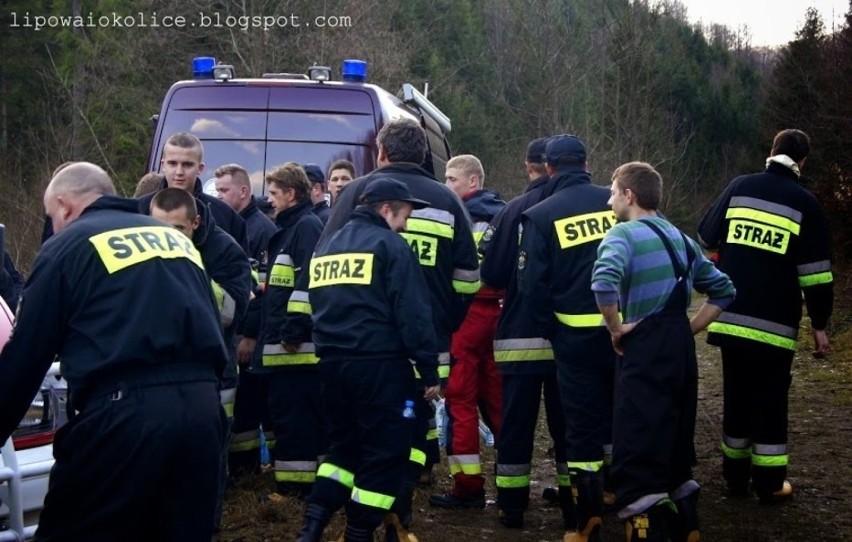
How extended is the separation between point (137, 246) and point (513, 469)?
3319mm

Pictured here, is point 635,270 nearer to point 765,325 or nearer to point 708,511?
point 765,325

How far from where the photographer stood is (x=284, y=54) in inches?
925

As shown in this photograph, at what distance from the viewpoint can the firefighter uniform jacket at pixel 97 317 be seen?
4.00m

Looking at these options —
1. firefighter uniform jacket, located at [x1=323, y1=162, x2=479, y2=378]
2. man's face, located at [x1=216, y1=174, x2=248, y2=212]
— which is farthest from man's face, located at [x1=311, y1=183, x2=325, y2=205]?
firefighter uniform jacket, located at [x1=323, y1=162, x2=479, y2=378]

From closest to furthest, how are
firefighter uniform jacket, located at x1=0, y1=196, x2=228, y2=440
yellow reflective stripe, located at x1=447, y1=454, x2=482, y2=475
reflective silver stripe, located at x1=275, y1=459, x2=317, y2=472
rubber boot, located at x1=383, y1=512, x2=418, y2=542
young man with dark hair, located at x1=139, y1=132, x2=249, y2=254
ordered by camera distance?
firefighter uniform jacket, located at x1=0, y1=196, x2=228, y2=440
rubber boot, located at x1=383, y1=512, x2=418, y2=542
young man with dark hair, located at x1=139, y1=132, x2=249, y2=254
reflective silver stripe, located at x1=275, y1=459, x2=317, y2=472
yellow reflective stripe, located at x1=447, y1=454, x2=482, y2=475

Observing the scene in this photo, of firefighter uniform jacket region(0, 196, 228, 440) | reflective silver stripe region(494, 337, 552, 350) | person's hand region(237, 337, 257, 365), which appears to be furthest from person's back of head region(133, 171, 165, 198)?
firefighter uniform jacket region(0, 196, 228, 440)

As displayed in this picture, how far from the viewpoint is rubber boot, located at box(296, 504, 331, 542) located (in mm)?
5512

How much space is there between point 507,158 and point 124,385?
39311 millimetres

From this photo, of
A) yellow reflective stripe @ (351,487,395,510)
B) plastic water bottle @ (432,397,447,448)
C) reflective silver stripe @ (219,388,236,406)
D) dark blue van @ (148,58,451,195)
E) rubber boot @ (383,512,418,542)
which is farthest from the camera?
dark blue van @ (148,58,451,195)

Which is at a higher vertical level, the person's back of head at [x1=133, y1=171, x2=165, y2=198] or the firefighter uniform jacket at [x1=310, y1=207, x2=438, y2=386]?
the person's back of head at [x1=133, y1=171, x2=165, y2=198]

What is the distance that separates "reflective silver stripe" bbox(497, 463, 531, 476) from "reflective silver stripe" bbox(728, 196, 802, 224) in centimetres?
219

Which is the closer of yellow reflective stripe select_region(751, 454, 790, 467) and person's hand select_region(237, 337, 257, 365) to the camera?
yellow reflective stripe select_region(751, 454, 790, 467)

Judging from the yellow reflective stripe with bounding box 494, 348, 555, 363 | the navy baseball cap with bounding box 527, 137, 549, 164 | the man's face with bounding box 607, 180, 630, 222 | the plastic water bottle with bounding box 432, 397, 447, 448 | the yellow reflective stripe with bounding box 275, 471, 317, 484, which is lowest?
the plastic water bottle with bounding box 432, 397, 447, 448

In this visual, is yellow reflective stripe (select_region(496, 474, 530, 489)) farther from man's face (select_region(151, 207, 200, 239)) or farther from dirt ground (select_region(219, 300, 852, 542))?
man's face (select_region(151, 207, 200, 239))
